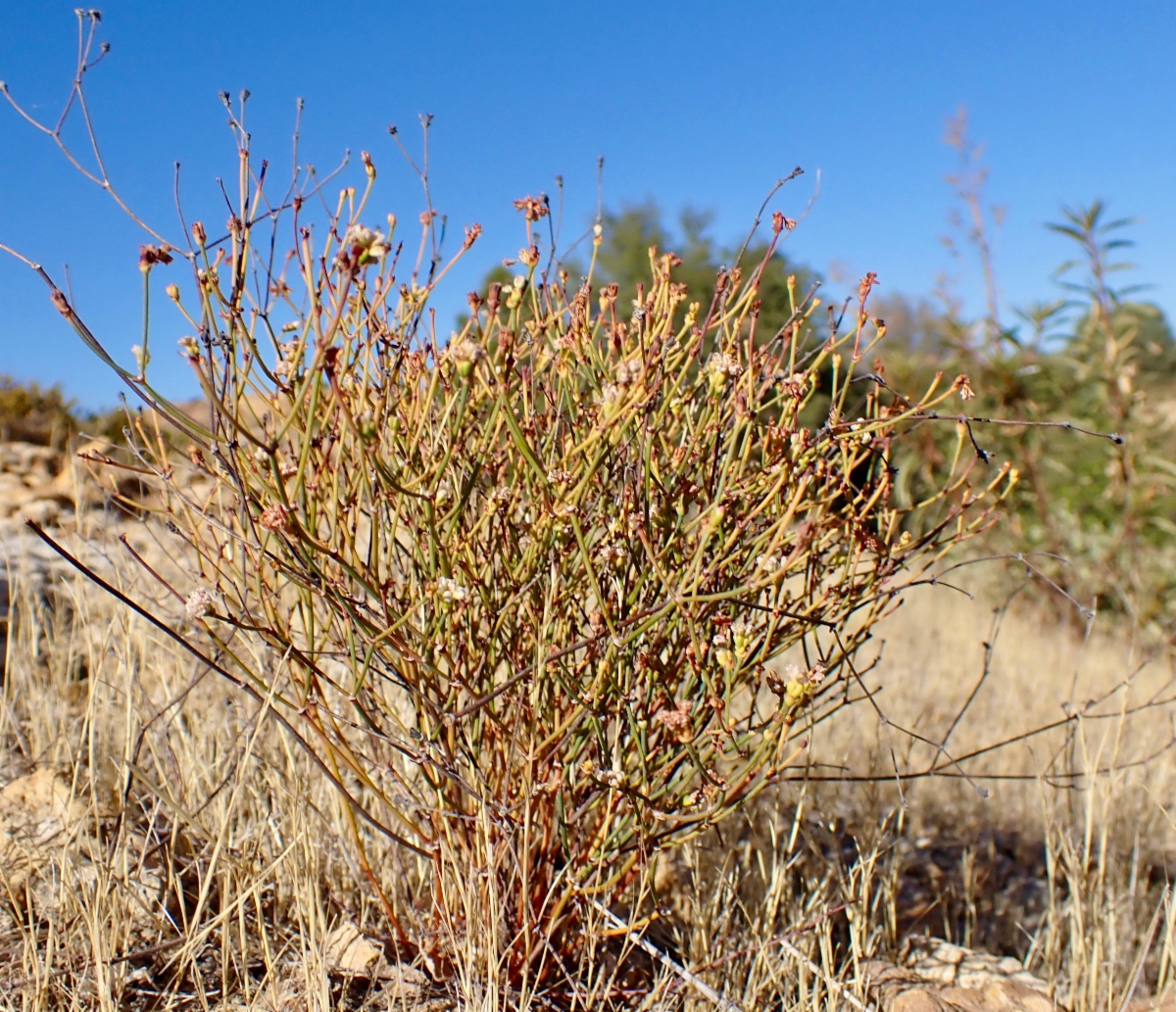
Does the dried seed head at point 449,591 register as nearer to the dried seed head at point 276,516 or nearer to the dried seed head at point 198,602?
the dried seed head at point 276,516

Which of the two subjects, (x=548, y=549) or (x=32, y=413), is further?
(x=32, y=413)

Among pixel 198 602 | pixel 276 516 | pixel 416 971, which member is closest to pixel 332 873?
pixel 416 971

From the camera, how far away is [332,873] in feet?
6.67

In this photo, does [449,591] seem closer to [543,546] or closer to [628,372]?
[543,546]

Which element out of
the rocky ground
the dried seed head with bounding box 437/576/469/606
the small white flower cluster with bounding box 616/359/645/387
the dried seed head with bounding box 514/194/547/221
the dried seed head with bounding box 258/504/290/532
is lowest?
the rocky ground

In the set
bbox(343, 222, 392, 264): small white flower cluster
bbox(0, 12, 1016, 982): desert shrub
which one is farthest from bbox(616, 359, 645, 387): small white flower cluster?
bbox(343, 222, 392, 264): small white flower cluster

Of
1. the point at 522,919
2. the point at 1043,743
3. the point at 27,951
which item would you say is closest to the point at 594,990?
the point at 522,919

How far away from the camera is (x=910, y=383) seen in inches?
264

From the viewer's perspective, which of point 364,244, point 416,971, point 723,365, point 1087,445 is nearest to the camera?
point 364,244

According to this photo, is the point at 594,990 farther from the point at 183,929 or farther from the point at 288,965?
the point at 183,929

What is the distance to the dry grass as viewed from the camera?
1.66m

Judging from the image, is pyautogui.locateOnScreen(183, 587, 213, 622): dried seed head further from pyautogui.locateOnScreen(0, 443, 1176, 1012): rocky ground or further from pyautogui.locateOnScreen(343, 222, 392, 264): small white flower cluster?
pyautogui.locateOnScreen(343, 222, 392, 264): small white flower cluster

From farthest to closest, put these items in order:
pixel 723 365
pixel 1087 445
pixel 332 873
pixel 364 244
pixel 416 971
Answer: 1. pixel 1087 445
2. pixel 332 873
3. pixel 416 971
4. pixel 723 365
5. pixel 364 244

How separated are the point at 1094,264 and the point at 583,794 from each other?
598 cm
